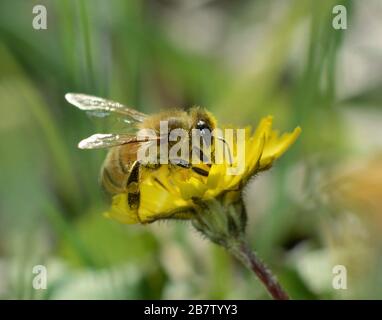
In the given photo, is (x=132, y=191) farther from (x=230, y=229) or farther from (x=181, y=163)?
(x=230, y=229)

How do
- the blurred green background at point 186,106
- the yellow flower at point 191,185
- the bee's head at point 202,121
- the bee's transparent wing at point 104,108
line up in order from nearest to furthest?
the yellow flower at point 191,185, the bee's head at point 202,121, the bee's transparent wing at point 104,108, the blurred green background at point 186,106

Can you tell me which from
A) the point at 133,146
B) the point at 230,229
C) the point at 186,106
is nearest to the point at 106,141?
the point at 133,146

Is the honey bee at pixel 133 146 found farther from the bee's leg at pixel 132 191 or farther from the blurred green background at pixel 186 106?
the blurred green background at pixel 186 106

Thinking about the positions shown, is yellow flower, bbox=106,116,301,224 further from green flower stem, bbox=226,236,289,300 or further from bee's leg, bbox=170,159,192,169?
green flower stem, bbox=226,236,289,300

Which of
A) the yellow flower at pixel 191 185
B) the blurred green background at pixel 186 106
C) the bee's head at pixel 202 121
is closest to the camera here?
the yellow flower at pixel 191 185

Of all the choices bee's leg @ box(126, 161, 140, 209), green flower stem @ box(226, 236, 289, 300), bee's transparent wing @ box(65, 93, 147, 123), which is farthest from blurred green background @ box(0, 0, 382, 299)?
bee's leg @ box(126, 161, 140, 209)

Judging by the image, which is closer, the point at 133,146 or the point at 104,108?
the point at 133,146

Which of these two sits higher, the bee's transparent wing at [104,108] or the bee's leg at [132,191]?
the bee's transparent wing at [104,108]

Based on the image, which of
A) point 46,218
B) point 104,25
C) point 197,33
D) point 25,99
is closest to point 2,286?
point 46,218

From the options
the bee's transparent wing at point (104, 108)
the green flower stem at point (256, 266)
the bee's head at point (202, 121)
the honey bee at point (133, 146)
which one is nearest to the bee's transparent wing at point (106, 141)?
the honey bee at point (133, 146)
